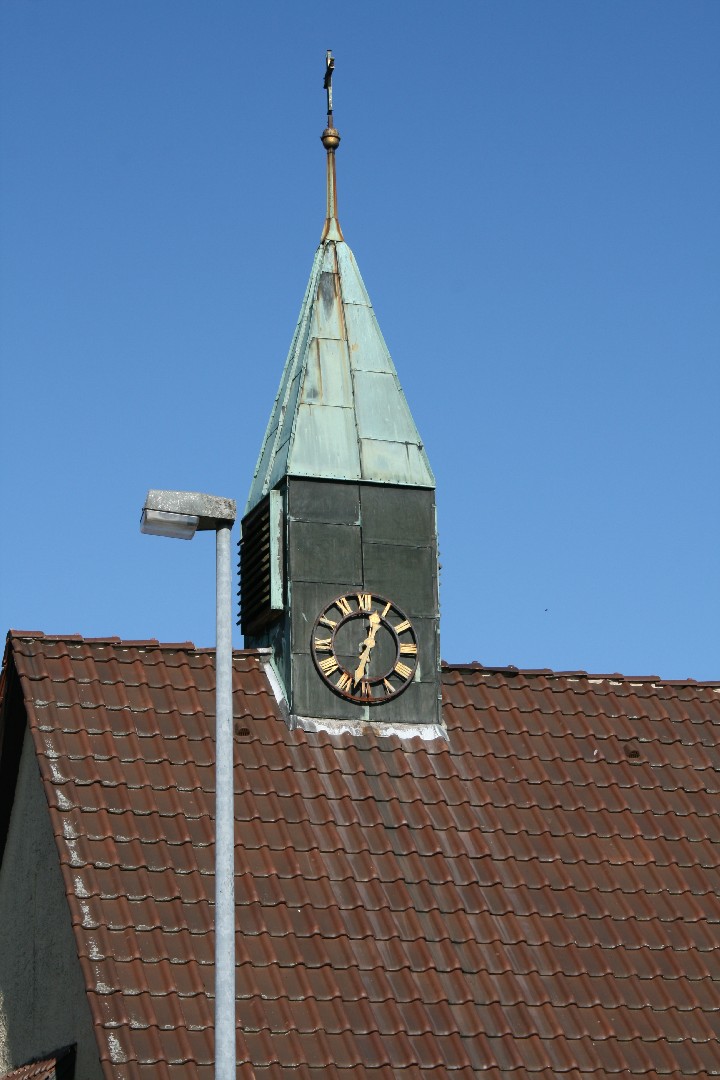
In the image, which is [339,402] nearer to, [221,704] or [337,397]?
[337,397]

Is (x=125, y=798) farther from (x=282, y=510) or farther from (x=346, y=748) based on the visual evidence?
(x=282, y=510)

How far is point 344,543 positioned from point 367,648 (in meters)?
1.05

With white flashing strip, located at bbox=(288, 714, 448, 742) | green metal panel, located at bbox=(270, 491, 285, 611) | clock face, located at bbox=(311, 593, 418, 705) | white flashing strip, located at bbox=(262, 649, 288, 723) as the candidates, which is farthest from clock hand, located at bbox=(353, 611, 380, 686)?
green metal panel, located at bbox=(270, 491, 285, 611)

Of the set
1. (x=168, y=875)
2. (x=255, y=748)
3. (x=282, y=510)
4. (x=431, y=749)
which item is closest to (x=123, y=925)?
(x=168, y=875)

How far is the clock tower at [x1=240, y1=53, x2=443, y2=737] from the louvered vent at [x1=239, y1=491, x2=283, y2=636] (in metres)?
0.02

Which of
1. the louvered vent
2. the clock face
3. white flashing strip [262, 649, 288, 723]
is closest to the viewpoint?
white flashing strip [262, 649, 288, 723]

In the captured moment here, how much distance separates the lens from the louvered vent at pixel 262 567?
1766 centimetres

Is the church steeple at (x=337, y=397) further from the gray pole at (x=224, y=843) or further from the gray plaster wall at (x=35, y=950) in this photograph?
the gray pole at (x=224, y=843)

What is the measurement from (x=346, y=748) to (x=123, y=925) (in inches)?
128

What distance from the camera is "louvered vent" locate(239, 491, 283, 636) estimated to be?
57.9 feet

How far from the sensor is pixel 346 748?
16.8 meters

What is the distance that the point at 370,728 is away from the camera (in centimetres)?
1717

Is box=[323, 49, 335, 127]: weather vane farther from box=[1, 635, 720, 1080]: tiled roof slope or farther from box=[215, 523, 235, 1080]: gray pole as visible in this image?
box=[215, 523, 235, 1080]: gray pole

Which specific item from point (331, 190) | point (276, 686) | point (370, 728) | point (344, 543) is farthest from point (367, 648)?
point (331, 190)
